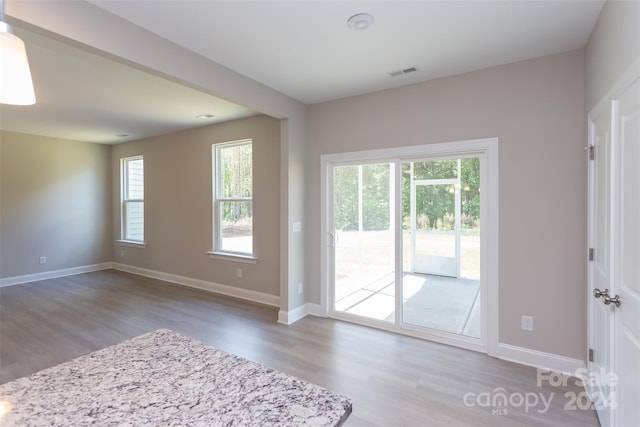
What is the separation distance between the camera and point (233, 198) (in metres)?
4.88

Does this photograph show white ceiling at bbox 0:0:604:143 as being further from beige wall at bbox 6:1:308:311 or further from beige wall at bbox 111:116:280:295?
beige wall at bbox 111:116:280:295

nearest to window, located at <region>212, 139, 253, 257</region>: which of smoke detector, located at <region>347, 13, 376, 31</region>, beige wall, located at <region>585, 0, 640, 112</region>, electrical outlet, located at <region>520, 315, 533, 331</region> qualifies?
smoke detector, located at <region>347, 13, 376, 31</region>

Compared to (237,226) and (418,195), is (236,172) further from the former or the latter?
(418,195)

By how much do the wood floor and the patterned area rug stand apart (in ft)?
4.80

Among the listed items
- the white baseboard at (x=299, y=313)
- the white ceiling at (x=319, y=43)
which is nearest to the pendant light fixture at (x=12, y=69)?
the white ceiling at (x=319, y=43)

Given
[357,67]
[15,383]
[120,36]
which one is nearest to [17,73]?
[15,383]

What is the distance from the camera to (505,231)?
285cm

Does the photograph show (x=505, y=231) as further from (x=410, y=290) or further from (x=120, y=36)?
(x=120, y=36)

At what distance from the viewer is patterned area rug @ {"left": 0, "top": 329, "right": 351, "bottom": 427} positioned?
782mm

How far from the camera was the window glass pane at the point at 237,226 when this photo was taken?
475 centimetres

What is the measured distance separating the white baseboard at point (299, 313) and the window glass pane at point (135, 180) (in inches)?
175

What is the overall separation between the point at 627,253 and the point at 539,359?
5.14ft

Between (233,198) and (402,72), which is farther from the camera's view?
(233,198)

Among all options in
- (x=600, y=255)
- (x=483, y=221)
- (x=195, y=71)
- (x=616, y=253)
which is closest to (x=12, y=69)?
(x=195, y=71)
